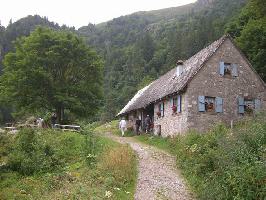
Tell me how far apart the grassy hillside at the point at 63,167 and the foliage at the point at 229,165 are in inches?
121

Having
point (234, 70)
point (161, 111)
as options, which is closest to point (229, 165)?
point (234, 70)

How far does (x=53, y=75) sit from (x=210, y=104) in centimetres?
1541

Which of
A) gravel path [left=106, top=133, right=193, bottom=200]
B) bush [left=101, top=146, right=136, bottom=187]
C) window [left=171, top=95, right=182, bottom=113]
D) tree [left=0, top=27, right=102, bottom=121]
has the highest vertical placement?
tree [left=0, top=27, right=102, bottom=121]

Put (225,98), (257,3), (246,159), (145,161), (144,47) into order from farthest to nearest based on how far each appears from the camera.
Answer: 1. (144,47)
2. (257,3)
3. (225,98)
4. (145,161)
5. (246,159)

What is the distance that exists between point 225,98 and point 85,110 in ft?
43.6

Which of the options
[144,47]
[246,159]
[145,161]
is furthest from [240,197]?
[144,47]

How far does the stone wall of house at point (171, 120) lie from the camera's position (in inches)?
1206

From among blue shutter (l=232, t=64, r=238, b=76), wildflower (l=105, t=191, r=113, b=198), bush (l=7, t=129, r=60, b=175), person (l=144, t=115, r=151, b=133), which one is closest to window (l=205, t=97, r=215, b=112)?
blue shutter (l=232, t=64, r=238, b=76)

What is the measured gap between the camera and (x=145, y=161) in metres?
23.9

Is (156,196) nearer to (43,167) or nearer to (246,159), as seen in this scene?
(246,159)

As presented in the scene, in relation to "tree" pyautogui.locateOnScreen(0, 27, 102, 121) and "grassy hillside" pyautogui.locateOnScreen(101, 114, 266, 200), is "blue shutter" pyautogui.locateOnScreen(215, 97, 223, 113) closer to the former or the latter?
"grassy hillside" pyautogui.locateOnScreen(101, 114, 266, 200)

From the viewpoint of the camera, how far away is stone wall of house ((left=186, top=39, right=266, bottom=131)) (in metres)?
30.5

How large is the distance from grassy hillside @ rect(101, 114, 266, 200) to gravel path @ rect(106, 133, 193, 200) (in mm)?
545

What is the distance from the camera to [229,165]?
1670 centimetres
